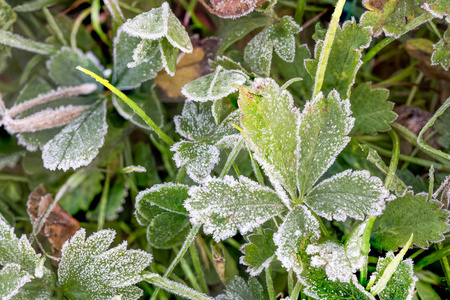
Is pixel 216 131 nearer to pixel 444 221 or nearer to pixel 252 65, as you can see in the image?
pixel 252 65

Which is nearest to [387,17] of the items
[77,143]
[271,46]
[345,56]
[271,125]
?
[345,56]

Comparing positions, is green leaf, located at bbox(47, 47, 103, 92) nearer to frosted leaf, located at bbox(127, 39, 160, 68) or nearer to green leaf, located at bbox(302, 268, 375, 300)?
frosted leaf, located at bbox(127, 39, 160, 68)

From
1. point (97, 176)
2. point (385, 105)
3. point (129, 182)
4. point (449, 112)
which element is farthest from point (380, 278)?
point (97, 176)

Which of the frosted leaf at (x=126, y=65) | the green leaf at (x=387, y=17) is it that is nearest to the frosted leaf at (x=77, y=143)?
the frosted leaf at (x=126, y=65)

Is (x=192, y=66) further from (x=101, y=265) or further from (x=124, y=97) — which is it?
(x=101, y=265)

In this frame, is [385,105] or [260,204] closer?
[260,204]
